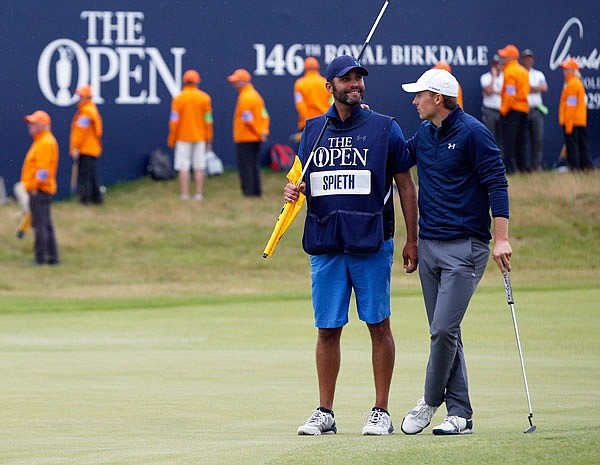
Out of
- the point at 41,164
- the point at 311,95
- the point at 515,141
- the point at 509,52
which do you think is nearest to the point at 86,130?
the point at 41,164

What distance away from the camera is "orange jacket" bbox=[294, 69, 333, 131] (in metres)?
23.8

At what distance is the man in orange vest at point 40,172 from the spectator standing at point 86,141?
253cm

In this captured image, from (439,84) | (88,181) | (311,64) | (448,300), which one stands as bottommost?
(448,300)

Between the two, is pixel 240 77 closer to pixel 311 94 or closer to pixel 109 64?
pixel 311 94

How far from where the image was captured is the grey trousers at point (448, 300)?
715 cm

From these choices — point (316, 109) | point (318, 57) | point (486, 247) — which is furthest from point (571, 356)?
point (318, 57)

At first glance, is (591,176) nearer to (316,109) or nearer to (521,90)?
(521,90)

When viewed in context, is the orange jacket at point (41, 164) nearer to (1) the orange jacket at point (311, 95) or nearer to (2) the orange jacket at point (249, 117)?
(2) the orange jacket at point (249, 117)

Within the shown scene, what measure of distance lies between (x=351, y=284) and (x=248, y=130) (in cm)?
1631

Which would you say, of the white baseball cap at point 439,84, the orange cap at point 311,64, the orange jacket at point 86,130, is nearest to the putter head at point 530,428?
the white baseball cap at point 439,84

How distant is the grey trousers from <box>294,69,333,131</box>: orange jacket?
54.1ft

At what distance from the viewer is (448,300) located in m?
7.17

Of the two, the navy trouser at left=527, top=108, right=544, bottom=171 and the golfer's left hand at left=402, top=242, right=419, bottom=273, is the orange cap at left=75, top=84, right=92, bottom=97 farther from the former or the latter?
the golfer's left hand at left=402, top=242, right=419, bottom=273

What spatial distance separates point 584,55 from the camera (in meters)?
27.7
